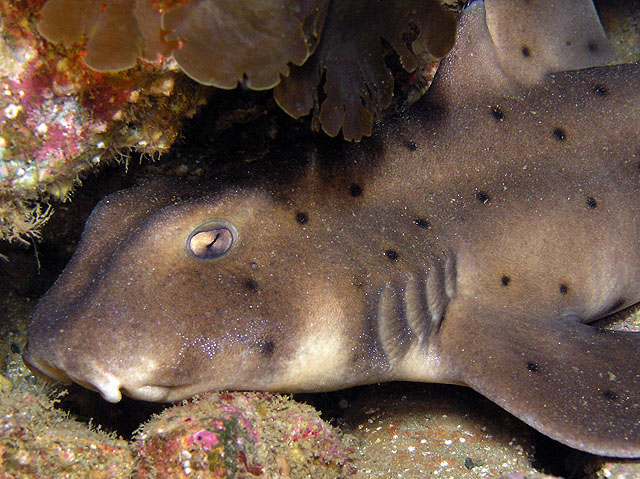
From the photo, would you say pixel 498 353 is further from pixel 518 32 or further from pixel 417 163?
pixel 518 32

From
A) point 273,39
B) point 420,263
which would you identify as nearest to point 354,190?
point 420,263

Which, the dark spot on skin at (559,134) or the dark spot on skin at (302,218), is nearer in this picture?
the dark spot on skin at (302,218)

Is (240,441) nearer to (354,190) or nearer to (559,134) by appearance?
(354,190)

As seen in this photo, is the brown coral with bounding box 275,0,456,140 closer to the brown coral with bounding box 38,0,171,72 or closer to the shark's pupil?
the brown coral with bounding box 38,0,171,72

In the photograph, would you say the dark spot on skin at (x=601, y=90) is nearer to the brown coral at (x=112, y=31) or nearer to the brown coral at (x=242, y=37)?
the brown coral at (x=242, y=37)

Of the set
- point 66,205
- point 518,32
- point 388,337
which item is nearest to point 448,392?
point 388,337

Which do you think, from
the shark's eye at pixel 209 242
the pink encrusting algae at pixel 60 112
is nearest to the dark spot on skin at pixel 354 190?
the shark's eye at pixel 209 242
